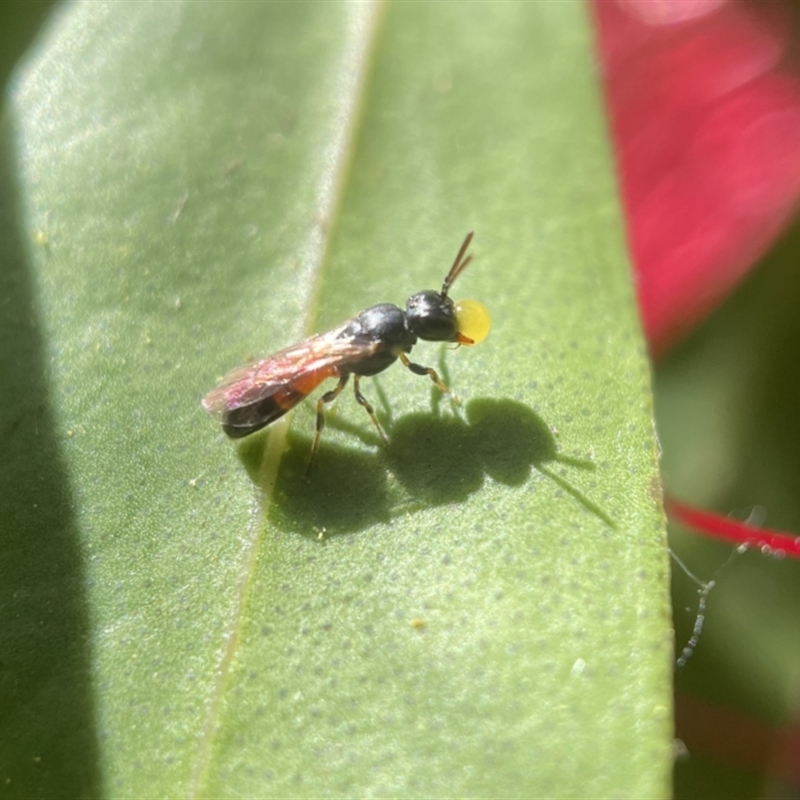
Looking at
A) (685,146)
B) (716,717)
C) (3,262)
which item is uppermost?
(3,262)

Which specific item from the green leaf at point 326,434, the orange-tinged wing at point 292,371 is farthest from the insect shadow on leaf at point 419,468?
the orange-tinged wing at point 292,371

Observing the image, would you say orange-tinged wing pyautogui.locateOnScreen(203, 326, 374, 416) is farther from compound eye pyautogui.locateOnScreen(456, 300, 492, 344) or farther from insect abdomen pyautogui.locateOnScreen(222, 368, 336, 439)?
compound eye pyautogui.locateOnScreen(456, 300, 492, 344)

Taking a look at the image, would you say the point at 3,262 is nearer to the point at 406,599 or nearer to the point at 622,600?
the point at 406,599

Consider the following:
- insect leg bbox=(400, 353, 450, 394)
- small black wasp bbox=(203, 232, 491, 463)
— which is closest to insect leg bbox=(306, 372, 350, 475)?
small black wasp bbox=(203, 232, 491, 463)

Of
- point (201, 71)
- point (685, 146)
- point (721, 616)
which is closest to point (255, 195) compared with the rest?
point (201, 71)

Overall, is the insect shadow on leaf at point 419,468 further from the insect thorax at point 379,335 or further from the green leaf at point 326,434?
the insect thorax at point 379,335
